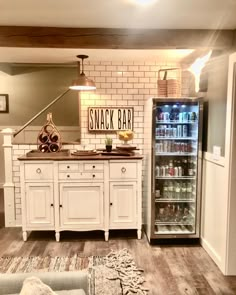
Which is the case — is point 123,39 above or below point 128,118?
above

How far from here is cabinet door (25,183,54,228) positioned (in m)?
3.42

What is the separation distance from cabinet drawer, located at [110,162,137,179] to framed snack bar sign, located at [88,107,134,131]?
700 mm

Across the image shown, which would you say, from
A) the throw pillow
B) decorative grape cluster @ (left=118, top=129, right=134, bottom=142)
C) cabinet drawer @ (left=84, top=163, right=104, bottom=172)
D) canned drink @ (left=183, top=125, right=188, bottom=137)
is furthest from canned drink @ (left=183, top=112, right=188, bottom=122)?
the throw pillow

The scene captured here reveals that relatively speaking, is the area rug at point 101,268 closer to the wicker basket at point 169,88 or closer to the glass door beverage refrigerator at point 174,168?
the glass door beverage refrigerator at point 174,168

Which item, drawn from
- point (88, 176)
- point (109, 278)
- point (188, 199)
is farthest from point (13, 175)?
point (188, 199)

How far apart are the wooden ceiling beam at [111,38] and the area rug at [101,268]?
2154 mm

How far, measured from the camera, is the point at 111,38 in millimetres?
2699

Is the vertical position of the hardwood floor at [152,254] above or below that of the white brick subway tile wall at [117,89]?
below

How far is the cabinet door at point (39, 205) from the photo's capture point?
342cm

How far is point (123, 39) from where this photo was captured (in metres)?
2.71

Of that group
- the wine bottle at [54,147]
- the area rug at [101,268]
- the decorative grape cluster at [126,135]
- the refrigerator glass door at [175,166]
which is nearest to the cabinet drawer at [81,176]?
the wine bottle at [54,147]

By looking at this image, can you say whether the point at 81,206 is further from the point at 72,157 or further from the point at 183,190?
the point at 183,190

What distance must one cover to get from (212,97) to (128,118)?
3.92 ft

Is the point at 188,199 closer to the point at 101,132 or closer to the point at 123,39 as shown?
the point at 101,132
